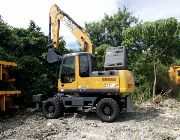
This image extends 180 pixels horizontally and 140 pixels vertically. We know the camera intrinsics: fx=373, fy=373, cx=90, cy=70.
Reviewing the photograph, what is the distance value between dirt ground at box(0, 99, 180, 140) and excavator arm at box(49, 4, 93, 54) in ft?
9.49

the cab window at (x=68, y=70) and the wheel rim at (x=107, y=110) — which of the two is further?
the cab window at (x=68, y=70)

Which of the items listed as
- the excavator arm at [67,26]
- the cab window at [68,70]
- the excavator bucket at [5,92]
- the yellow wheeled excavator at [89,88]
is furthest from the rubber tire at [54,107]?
the excavator arm at [67,26]

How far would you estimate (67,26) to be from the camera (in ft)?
51.9

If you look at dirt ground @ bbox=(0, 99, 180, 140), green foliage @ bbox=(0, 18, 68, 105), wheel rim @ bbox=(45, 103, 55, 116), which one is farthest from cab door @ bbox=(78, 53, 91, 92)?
green foliage @ bbox=(0, 18, 68, 105)

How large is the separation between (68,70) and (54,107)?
150cm

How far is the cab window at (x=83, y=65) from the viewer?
45.9ft

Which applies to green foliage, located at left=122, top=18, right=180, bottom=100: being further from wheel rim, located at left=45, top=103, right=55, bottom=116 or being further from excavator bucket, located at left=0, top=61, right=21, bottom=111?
excavator bucket, located at left=0, top=61, right=21, bottom=111

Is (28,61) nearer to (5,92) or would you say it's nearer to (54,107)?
(5,92)

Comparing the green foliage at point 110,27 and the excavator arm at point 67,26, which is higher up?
the green foliage at point 110,27

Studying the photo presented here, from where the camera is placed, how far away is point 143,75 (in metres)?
20.8

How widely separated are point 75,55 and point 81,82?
104 centimetres

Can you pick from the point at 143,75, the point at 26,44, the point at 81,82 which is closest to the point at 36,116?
the point at 81,82

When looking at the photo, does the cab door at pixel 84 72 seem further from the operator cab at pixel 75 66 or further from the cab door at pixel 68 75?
the cab door at pixel 68 75

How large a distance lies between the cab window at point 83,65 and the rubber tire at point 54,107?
4.52 ft
